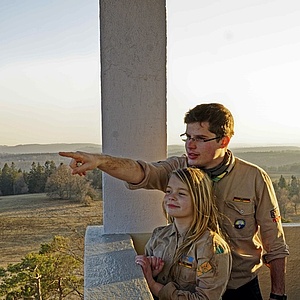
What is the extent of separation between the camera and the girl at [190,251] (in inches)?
67.2

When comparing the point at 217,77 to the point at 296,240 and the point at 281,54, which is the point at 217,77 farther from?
the point at 296,240

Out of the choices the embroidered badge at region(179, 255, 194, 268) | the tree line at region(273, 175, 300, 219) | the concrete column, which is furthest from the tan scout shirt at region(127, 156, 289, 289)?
the tree line at region(273, 175, 300, 219)

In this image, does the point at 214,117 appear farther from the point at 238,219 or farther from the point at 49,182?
the point at 49,182

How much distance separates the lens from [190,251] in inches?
69.2

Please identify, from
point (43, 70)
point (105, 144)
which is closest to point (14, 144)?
point (43, 70)

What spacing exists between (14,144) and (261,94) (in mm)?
1382

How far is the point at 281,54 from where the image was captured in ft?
9.49

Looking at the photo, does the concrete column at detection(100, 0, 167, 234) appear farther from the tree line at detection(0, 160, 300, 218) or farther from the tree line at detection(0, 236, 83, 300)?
the tree line at detection(0, 236, 83, 300)

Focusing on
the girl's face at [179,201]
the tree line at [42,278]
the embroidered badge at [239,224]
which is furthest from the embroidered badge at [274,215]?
the tree line at [42,278]

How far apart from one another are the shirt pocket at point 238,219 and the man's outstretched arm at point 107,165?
13.5 inches

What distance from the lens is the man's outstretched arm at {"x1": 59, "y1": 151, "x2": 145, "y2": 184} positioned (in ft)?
5.70

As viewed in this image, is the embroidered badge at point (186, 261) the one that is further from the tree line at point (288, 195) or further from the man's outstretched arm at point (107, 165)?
the tree line at point (288, 195)

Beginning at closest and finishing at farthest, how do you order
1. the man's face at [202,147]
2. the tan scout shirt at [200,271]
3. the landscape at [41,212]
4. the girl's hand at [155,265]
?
the tan scout shirt at [200,271]
the girl's hand at [155,265]
the man's face at [202,147]
the landscape at [41,212]

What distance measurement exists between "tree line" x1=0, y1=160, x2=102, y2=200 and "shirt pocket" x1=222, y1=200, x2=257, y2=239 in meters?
1.19
